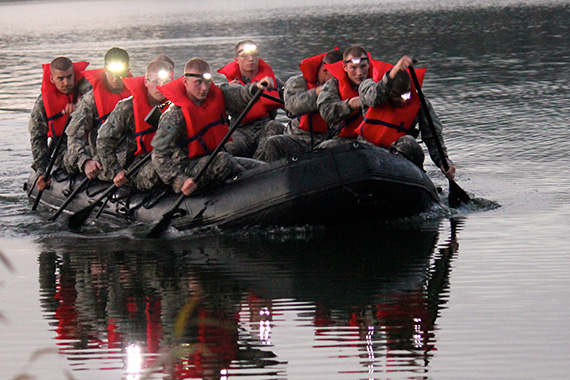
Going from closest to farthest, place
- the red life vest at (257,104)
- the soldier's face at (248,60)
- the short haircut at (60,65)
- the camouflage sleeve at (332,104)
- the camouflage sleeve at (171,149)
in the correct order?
1. the camouflage sleeve at (171,149)
2. the camouflage sleeve at (332,104)
3. the red life vest at (257,104)
4. the short haircut at (60,65)
5. the soldier's face at (248,60)

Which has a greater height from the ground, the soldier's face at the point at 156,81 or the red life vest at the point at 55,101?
the soldier's face at the point at 156,81

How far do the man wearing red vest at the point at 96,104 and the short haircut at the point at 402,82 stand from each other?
2614 mm

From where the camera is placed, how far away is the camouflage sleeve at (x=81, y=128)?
30.8 feet

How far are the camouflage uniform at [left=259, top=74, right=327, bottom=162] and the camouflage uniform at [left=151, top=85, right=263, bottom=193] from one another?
1.46 ft

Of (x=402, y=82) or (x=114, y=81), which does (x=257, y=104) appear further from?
(x=402, y=82)

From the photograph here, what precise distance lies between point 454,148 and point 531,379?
7969 mm

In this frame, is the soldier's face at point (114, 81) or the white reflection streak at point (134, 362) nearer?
the white reflection streak at point (134, 362)

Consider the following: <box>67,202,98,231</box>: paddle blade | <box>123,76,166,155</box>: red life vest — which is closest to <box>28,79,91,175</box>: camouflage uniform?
<box>67,202,98,231</box>: paddle blade

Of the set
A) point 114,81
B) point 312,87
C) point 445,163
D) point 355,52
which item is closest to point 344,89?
point 355,52

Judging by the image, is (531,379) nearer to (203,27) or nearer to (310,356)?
(310,356)

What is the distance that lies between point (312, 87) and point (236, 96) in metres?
0.80

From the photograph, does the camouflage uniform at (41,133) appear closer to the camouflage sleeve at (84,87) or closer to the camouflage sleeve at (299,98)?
the camouflage sleeve at (84,87)

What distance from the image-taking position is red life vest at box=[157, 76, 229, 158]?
8289 mm

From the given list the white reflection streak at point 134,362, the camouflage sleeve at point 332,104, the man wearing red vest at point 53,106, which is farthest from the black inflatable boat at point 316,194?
the white reflection streak at point 134,362
